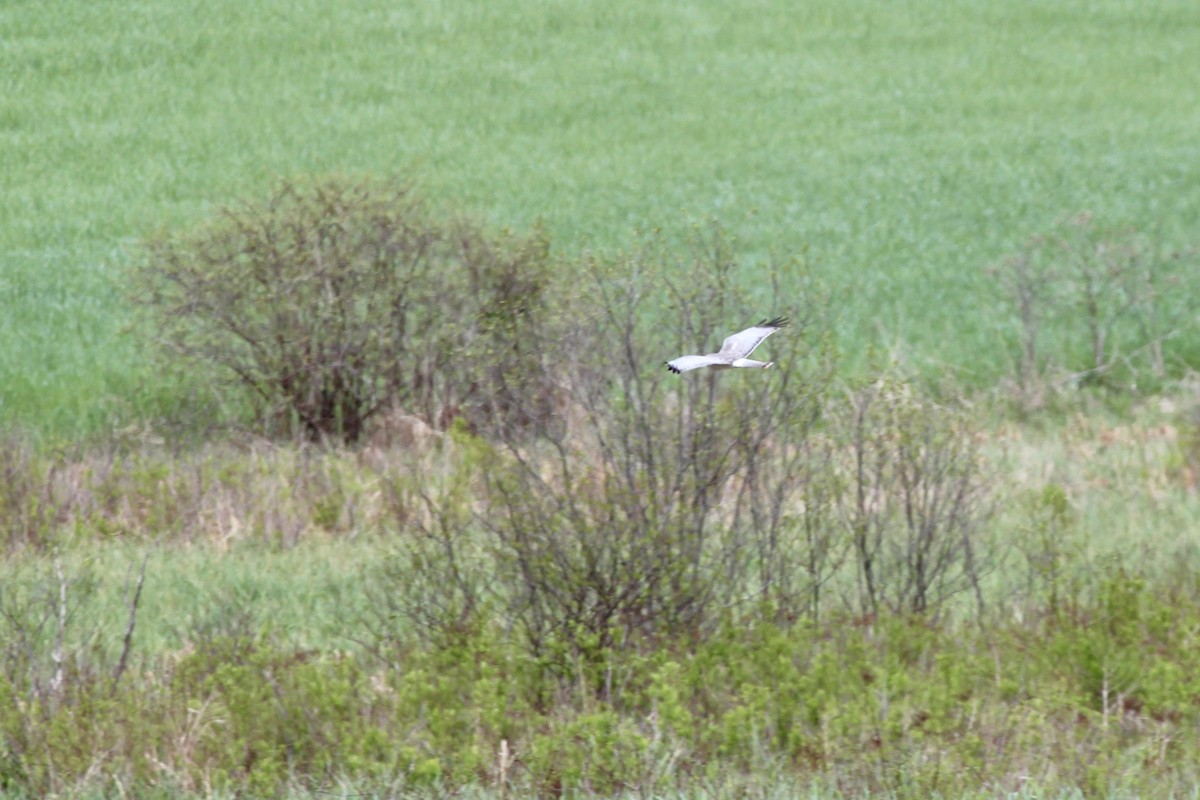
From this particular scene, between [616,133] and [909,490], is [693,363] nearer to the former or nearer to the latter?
[909,490]

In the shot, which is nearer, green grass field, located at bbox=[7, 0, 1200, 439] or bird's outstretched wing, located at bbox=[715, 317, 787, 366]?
bird's outstretched wing, located at bbox=[715, 317, 787, 366]

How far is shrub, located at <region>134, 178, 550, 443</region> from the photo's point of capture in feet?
39.8

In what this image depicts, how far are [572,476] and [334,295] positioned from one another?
17.3ft

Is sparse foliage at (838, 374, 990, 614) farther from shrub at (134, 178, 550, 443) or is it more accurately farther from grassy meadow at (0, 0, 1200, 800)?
shrub at (134, 178, 550, 443)

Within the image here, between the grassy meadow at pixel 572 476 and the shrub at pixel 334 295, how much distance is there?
55 cm

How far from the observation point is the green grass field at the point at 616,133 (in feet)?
56.5

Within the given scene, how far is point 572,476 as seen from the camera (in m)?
7.50

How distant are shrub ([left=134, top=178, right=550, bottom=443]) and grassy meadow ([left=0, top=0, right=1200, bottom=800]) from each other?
21.6 inches

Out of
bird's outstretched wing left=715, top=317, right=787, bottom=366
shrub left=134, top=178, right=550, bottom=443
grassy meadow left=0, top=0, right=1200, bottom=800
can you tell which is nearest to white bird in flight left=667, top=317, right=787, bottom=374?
bird's outstretched wing left=715, top=317, right=787, bottom=366

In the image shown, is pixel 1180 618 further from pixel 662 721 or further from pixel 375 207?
pixel 375 207

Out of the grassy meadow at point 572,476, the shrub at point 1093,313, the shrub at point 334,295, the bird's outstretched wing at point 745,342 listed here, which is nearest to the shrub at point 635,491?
the grassy meadow at point 572,476

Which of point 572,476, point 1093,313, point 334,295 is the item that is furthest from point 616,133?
point 572,476

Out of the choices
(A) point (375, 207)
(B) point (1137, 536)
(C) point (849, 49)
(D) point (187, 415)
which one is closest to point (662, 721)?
(B) point (1137, 536)

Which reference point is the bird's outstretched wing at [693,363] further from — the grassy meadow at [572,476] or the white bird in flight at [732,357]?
the grassy meadow at [572,476]
